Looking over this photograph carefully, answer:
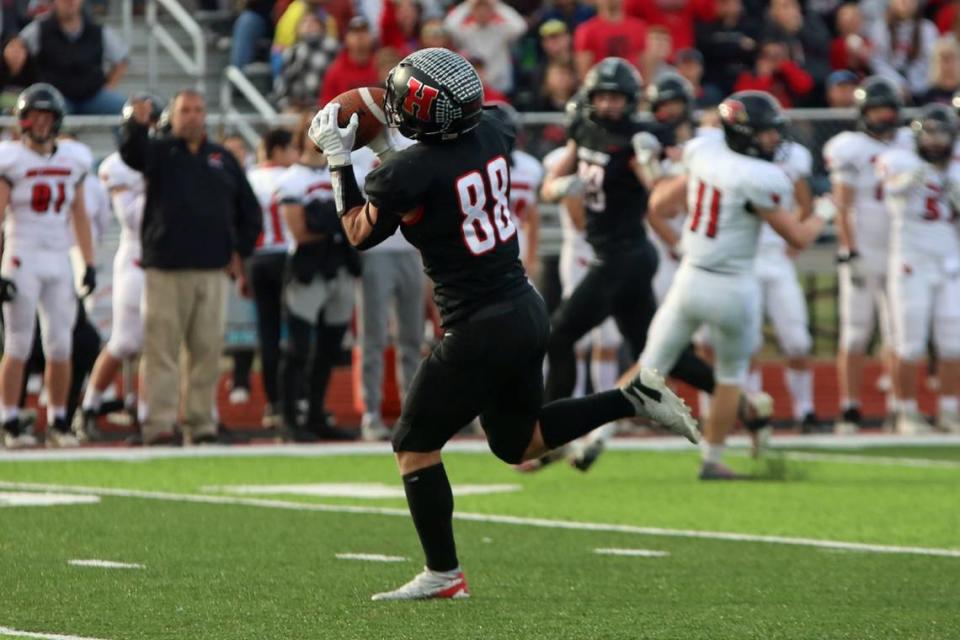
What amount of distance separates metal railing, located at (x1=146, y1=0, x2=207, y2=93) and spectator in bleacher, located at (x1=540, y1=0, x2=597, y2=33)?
2840 mm

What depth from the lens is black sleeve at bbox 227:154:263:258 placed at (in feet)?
38.9

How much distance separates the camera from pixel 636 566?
23.2 ft

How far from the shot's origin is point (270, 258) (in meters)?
12.9

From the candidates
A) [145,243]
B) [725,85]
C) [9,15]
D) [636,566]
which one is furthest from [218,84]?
[636,566]

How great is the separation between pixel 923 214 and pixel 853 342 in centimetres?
95

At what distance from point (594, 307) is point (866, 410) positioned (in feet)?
17.5

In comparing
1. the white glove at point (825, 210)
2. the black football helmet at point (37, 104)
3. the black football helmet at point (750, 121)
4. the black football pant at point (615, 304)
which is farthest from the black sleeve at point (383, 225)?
the black football helmet at point (37, 104)

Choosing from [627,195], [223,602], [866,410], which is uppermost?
[627,195]

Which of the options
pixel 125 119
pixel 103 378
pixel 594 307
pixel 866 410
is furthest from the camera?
pixel 866 410

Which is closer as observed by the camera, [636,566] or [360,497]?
[636,566]

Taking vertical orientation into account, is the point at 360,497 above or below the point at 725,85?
below

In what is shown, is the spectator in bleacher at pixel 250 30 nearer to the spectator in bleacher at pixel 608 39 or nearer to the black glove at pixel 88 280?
the spectator in bleacher at pixel 608 39

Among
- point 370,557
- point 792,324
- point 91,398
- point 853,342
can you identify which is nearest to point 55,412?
point 91,398

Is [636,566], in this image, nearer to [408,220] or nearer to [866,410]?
[408,220]
